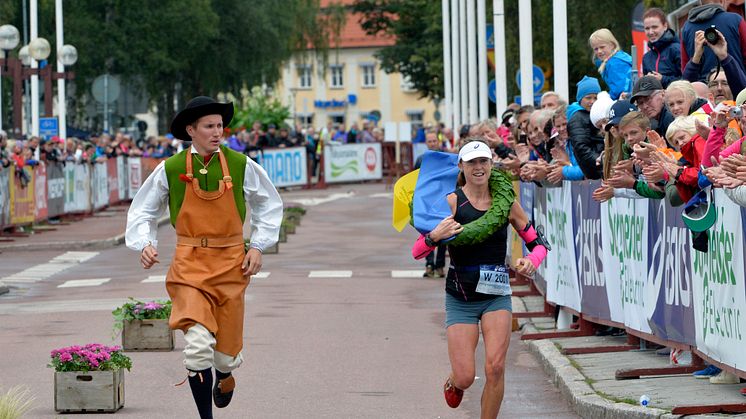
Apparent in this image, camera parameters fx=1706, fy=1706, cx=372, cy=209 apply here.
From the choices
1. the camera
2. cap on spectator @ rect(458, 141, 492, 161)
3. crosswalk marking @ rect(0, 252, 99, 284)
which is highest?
the camera

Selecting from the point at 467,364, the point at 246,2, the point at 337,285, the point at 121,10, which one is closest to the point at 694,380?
the point at 467,364

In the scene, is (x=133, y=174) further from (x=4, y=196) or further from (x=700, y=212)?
(x=700, y=212)

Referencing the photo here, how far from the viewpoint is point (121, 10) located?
6122 cm

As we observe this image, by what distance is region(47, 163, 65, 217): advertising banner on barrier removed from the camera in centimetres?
3475

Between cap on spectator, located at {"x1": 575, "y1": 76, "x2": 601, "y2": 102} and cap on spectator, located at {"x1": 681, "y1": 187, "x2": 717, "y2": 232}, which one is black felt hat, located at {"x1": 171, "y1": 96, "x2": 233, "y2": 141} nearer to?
cap on spectator, located at {"x1": 681, "y1": 187, "x2": 717, "y2": 232}

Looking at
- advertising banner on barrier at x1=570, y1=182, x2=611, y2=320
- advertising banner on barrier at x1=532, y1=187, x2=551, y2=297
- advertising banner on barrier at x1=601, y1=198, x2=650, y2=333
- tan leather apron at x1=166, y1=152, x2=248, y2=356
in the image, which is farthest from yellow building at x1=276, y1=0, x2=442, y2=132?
tan leather apron at x1=166, y1=152, x2=248, y2=356

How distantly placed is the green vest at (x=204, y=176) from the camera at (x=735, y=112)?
2824 millimetres

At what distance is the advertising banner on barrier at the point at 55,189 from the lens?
34750 millimetres

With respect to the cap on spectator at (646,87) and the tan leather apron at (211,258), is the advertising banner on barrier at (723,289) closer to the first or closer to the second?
the cap on spectator at (646,87)

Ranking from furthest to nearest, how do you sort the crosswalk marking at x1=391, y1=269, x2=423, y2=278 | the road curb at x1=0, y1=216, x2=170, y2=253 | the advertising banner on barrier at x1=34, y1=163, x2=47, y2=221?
the advertising banner on barrier at x1=34, y1=163, x2=47, y2=221 → the road curb at x1=0, y1=216, x2=170, y2=253 → the crosswalk marking at x1=391, y1=269, x2=423, y2=278

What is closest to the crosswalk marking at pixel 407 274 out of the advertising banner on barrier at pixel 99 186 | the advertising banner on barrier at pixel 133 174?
the advertising banner on barrier at pixel 99 186

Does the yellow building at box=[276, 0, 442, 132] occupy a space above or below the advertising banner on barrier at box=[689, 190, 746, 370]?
above

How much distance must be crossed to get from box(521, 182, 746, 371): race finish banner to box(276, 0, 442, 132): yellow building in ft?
360

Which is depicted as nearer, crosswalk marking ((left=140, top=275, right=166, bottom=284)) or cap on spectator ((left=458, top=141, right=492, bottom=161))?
cap on spectator ((left=458, top=141, right=492, bottom=161))
